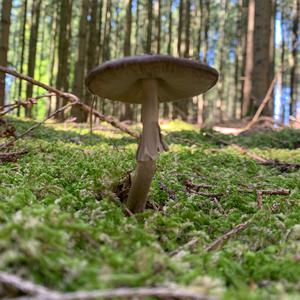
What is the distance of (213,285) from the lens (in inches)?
43.2

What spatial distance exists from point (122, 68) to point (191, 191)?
1.24 meters

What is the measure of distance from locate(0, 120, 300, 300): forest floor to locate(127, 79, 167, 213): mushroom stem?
0.17 m

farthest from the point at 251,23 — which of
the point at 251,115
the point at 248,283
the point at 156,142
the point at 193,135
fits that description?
the point at 248,283

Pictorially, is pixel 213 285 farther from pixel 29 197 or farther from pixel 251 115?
pixel 251 115

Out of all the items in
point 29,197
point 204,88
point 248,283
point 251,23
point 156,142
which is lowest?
point 248,283

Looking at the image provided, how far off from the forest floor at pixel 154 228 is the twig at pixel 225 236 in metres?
0.01

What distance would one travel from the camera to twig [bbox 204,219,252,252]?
175cm

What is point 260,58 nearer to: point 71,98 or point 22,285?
point 71,98

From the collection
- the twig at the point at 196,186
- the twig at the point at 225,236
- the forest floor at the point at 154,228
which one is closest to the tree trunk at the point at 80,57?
the forest floor at the point at 154,228

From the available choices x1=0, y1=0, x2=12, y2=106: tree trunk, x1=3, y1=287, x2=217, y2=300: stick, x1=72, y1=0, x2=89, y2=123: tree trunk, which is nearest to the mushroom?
x1=3, y1=287, x2=217, y2=300: stick

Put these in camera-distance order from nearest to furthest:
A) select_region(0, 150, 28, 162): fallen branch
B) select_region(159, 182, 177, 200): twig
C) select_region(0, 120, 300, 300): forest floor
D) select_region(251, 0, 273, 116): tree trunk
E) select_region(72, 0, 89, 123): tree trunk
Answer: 1. select_region(0, 120, 300, 300): forest floor
2. select_region(159, 182, 177, 200): twig
3. select_region(0, 150, 28, 162): fallen branch
4. select_region(251, 0, 273, 116): tree trunk
5. select_region(72, 0, 89, 123): tree trunk

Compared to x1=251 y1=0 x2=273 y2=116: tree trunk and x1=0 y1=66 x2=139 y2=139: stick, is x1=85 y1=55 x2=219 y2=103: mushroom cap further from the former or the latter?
x1=251 y1=0 x2=273 y2=116: tree trunk

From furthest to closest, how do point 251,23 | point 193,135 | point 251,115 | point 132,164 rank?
point 251,23 → point 251,115 → point 193,135 → point 132,164

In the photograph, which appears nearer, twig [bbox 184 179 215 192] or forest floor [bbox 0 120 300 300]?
forest floor [bbox 0 120 300 300]
